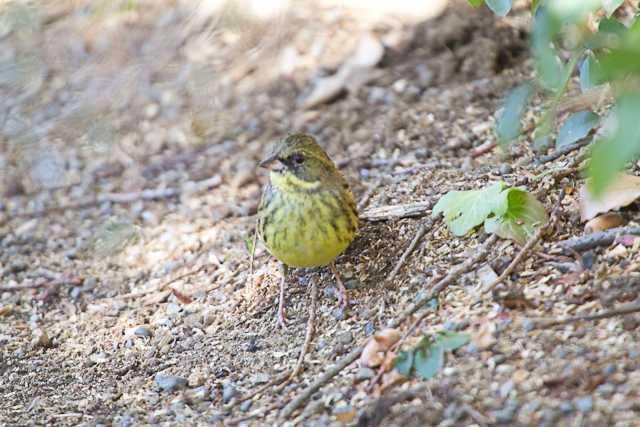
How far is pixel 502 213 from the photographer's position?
3.47m

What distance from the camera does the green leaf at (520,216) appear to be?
3463 millimetres

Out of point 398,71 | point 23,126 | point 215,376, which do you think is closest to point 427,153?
point 398,71

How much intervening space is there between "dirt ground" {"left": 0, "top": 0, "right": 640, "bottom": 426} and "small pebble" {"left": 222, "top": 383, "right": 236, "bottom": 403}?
1 cm

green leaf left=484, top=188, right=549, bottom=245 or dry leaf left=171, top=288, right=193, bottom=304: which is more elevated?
green leaf left=484, top=188, right=549, bottom=245

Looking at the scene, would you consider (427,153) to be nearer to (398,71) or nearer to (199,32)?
(398,71)

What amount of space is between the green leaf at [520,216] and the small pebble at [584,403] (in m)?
0.91

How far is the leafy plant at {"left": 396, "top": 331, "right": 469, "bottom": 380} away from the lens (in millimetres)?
2904

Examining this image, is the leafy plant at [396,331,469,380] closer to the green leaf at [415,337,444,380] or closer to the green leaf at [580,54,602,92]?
the green leaf at [415,337,444,380]

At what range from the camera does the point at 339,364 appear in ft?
10.5

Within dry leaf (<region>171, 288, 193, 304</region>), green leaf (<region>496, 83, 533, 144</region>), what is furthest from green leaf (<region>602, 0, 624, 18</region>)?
dry leaf (<region>171, 288, 193, 304</region>)

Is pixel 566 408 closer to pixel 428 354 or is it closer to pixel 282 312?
pixel 428 354

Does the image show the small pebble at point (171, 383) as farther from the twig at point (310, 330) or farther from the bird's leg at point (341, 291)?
the bird's leg at point (341, 291)

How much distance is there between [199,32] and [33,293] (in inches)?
111

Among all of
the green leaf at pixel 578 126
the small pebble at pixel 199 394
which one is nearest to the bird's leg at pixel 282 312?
the small pebble at pixel 199 394
